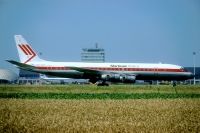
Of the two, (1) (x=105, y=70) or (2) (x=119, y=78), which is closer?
(2) (x=119, y=78)

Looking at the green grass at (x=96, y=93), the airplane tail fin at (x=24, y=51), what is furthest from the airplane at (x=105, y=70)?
the green grass at (x=96, y=93)

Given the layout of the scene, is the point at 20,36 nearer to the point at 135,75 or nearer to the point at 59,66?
the point at 59,66

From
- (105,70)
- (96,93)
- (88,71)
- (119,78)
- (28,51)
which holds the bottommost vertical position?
(96,93)

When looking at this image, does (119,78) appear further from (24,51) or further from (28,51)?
(24,51)

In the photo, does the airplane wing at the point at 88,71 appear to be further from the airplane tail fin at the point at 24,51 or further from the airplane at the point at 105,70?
the airplane tail fin at the point at 24,51

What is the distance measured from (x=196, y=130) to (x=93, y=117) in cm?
477

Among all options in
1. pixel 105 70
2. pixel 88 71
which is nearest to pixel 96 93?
pixel 88 71

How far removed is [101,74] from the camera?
227 ft

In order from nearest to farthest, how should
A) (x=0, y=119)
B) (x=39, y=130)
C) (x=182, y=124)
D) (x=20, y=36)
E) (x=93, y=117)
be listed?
1. (x=39, y=130)
2. (x=182, y=124)
3. (x=0, y=119)
4. (x=93, y=117)
5. (x=20, y=36)

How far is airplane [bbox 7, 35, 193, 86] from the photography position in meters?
67.9

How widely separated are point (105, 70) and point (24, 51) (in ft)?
47.3

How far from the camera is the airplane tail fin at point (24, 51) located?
7194cm

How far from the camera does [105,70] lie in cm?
6912

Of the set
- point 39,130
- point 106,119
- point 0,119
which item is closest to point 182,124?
point 106,119
